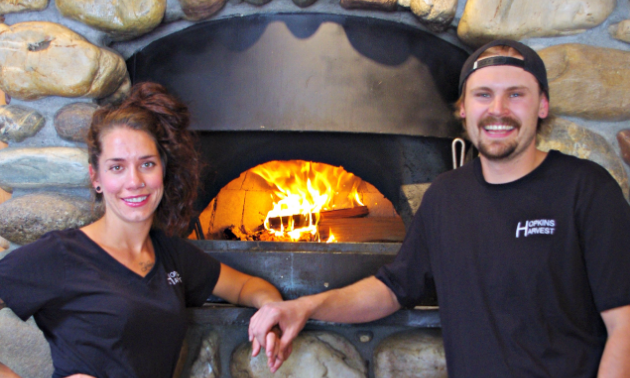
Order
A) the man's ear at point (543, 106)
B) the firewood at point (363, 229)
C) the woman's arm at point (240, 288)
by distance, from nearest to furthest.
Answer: the man's ear at point (543, 106), the woman's arm at point (240, 288), the firewood at point (363, 229)

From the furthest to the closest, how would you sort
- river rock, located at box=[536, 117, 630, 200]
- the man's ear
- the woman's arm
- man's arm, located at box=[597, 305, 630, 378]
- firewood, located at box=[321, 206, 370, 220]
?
firewood, located at box=[321, 206, 370, 220], river rock, located at box=[536, 117, 630, 200], the woman's arm, the man's ear, man's arm, located at box=[597, 305, 630, 378]

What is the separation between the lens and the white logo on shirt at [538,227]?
1.20 metres

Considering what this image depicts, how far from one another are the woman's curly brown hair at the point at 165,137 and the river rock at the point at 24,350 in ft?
1.51

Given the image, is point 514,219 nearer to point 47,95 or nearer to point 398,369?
point 398,369

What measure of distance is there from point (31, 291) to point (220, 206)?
1.12m

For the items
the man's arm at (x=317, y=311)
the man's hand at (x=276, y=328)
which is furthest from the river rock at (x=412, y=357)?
the man's hand at (x=276, y=328)

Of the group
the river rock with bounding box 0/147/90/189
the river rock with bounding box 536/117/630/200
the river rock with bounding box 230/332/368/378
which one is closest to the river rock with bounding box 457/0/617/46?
the river rock with bounding box 536/117/630/200

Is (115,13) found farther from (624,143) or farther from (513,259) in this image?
(624,143)

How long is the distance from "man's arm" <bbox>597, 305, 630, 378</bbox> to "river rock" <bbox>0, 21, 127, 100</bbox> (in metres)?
1.53

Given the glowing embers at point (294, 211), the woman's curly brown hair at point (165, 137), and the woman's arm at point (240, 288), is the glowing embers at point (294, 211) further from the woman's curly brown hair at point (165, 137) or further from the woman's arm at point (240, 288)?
the woman's curly brown hair at point (165, 137)

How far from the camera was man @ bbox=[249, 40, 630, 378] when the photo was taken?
1152 mm

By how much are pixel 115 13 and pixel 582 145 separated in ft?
4.75

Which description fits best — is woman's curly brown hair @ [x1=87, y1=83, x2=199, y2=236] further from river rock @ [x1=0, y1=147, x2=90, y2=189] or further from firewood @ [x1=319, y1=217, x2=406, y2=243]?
firewood @ [x1=319, y1=217, x2=406, y2=243]

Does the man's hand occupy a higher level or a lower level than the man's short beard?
lower
